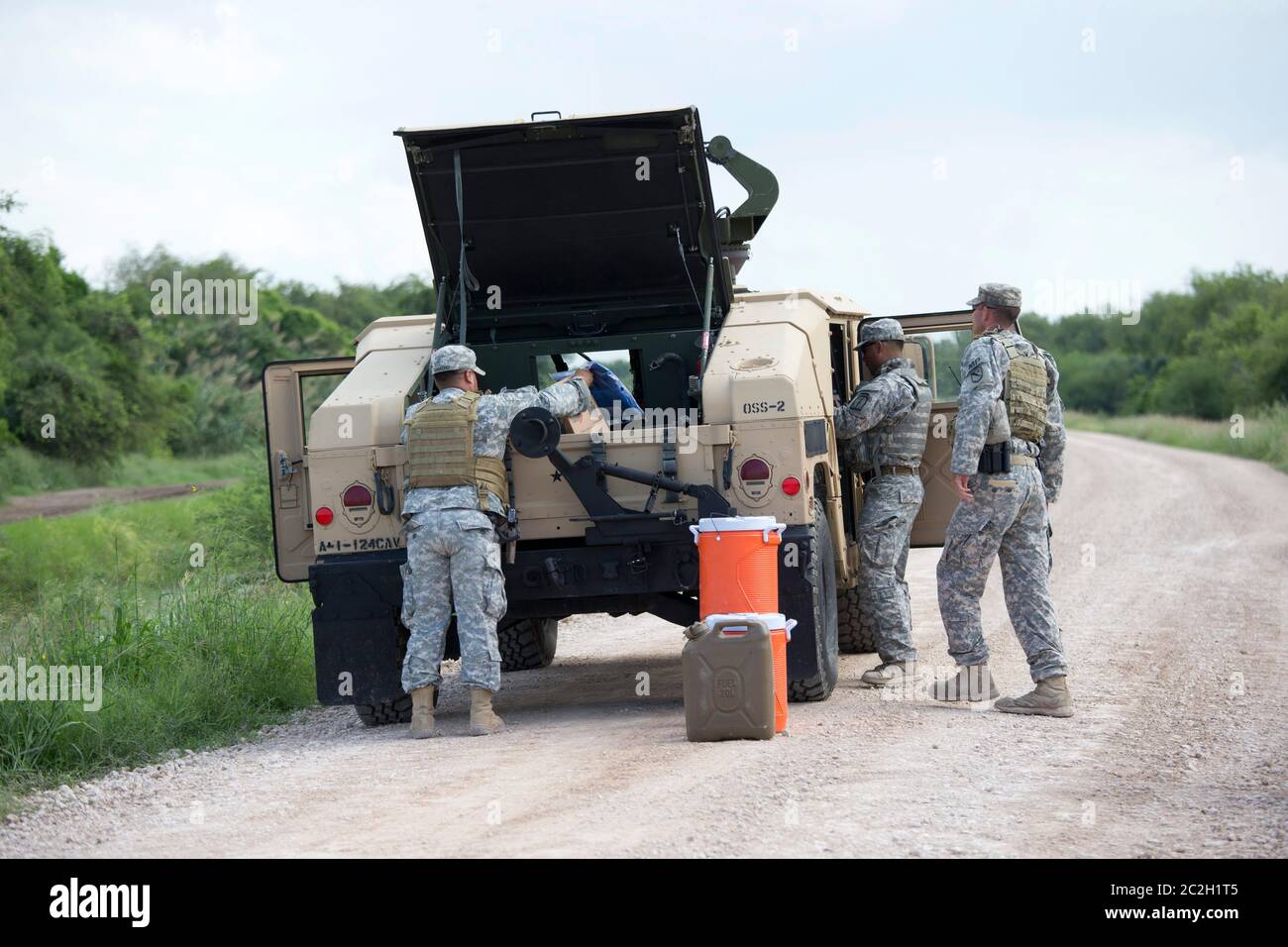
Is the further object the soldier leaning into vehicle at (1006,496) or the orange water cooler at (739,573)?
the soldier leaning into vehicle at (1006,496)

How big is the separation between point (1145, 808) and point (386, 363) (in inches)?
174

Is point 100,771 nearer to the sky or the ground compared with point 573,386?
nearer to the ground

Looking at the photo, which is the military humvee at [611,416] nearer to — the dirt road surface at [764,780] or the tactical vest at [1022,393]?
the dirt road surface at [764,780]

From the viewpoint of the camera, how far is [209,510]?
17.7 metres

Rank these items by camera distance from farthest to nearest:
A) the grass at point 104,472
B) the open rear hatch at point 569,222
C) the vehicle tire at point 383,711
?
1. the grass at point 104,472
2. the open rear hatch at point 569,222
3. the vehicle tire at point 383,711

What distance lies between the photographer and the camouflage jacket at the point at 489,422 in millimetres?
7480

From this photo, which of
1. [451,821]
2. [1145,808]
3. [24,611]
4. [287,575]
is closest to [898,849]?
[1145,808]

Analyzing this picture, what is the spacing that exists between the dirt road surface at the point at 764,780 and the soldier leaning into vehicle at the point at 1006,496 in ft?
1.21

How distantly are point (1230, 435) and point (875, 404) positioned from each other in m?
28.8

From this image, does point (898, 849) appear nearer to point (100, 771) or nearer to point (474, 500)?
point (474, 500)

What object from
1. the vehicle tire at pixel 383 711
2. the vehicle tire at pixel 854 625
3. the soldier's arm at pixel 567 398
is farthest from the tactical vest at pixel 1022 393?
the vehicle tire at pixel 383 711

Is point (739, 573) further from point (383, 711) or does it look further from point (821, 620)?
point (383, 711)

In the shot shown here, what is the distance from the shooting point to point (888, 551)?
870cm

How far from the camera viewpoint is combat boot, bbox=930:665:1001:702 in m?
8.23
